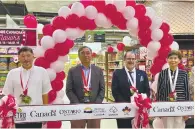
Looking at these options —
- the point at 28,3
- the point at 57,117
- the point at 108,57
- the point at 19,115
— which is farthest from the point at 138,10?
the point at 108,57

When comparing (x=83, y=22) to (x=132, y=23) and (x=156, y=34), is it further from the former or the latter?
(x=156, y=34)

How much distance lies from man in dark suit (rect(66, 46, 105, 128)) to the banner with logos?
0.25 m

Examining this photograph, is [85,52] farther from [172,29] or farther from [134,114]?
[172,29]

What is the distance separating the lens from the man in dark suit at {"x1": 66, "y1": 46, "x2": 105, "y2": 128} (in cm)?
373

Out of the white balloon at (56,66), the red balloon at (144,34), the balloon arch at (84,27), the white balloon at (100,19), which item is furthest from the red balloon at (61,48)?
the red balloon at (144,34)

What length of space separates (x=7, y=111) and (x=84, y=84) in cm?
Result: 107

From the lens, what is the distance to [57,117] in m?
3.44

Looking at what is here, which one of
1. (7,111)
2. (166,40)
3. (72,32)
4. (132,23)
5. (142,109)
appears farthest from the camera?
(166,40)

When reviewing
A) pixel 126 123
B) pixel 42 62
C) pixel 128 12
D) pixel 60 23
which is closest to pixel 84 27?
pixel 60 23

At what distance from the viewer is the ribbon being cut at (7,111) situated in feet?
10.2

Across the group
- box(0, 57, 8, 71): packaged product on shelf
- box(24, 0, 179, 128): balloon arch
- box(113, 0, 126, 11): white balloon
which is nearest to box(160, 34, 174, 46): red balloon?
box(24, 0, 179, 128): balloon arch

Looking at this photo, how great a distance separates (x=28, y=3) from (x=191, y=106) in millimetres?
6680

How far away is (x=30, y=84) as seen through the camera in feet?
10.9

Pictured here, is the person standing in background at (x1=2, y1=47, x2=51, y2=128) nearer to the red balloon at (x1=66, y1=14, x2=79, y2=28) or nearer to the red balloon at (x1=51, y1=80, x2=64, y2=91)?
the red balloon at (x1=51, y1=80, x2=64, y2=91)
